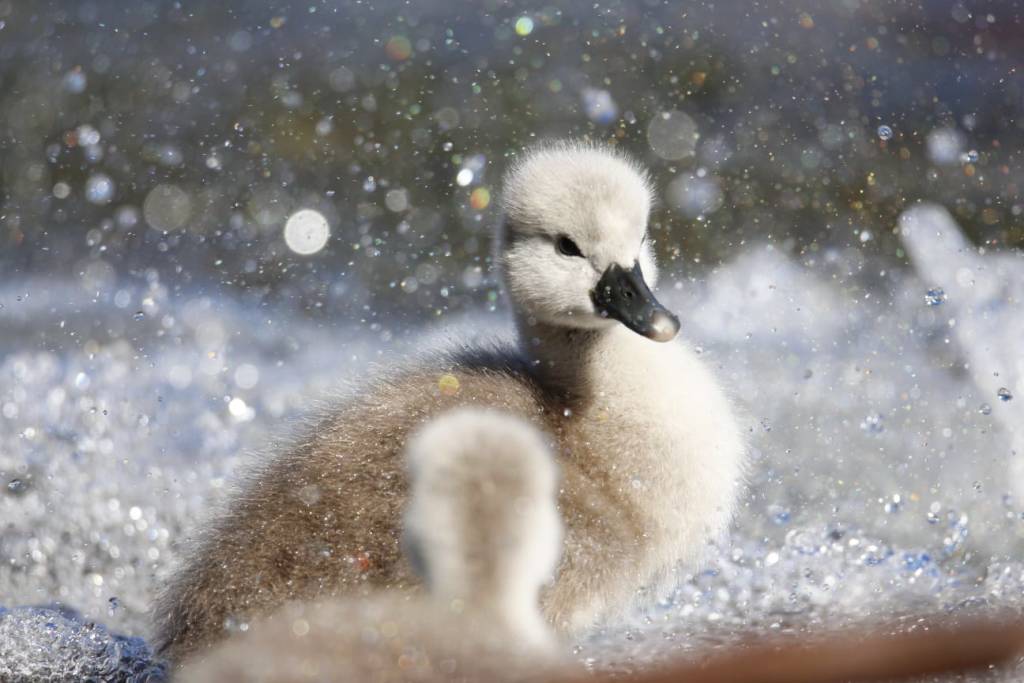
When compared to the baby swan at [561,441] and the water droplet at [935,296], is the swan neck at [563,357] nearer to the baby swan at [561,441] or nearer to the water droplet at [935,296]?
the baby swan at [561,441]

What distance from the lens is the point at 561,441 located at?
1948 millimetres

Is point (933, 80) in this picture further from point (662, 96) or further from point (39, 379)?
point (39, 379)

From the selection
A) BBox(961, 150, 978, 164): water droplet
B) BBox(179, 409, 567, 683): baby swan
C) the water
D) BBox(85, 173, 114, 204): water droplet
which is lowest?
the water

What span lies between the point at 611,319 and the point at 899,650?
1483 mm

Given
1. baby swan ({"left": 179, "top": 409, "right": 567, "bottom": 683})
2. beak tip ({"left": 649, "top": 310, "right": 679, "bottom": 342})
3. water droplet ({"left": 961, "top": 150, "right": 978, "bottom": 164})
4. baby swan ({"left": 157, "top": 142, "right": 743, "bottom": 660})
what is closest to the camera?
baby swan ({"left": 179, "top": 409, "right": 567, "bottom": 683})

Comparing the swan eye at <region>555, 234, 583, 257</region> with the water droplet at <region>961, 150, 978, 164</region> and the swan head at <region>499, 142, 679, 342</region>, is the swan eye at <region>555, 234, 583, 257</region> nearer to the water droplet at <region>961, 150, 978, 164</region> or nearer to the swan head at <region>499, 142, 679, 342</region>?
the swan head at <region>499, 142, 679, 342</region>

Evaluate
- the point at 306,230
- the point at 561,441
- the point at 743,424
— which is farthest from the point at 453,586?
the point at 306,230

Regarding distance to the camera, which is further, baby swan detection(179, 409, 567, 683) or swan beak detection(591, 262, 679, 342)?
A: swan beak detection(591, 262, 679, 342)

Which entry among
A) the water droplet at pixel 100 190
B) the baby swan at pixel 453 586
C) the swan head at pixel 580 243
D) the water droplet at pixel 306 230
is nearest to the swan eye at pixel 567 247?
the swan head at pixel 580 243

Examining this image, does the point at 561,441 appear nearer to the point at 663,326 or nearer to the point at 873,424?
the point at 663,326

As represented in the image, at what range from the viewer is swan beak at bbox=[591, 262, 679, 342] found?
1929mm

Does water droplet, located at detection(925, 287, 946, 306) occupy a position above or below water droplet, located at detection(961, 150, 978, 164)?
below

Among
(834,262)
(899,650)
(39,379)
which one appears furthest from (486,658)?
(834,262)

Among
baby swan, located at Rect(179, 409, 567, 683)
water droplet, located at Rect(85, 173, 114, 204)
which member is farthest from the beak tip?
water droplet, located at Rect(85, 173, 114, 204)
